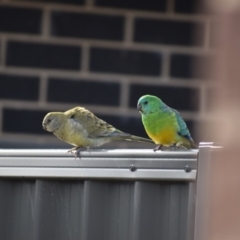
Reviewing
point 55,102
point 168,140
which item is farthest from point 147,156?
point 55,102

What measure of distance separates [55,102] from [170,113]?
1694 mm

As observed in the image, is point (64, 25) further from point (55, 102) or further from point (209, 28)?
point (209, 28)

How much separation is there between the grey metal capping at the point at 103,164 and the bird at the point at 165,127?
3.93 feet

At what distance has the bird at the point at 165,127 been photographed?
13.1 ft

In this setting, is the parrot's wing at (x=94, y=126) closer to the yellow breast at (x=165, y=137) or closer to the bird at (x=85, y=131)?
the bird at (x=85, y=131)

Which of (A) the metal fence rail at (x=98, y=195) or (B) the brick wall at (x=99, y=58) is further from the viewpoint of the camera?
(B) the brick wall at (x=99, y=58)

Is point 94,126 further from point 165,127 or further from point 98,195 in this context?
point 98,195

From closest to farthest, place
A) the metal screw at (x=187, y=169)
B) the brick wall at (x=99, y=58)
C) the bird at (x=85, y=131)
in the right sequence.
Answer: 1. the metal screw at (x=187, y=169)
2. the bird at (x=85, y=131)
3. the brick wall at (x=99, y=58)

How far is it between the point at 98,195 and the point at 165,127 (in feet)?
5.42

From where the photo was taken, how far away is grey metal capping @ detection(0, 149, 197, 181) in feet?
7.69

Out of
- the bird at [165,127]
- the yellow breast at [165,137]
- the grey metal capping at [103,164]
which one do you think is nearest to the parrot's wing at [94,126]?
the bird at [165,127]

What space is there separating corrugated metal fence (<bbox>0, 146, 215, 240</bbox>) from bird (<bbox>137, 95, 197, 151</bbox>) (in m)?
1.23

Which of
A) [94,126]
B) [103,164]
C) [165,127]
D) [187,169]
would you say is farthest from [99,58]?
[187,169]

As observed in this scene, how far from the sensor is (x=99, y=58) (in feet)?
18.9
